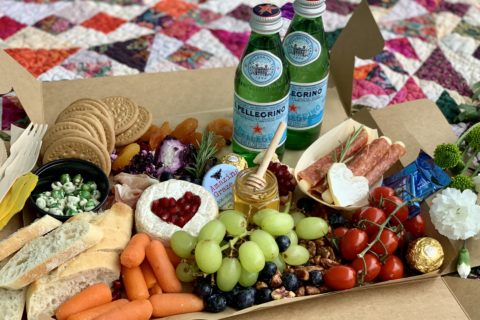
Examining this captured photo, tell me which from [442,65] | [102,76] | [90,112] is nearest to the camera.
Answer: [90,112]

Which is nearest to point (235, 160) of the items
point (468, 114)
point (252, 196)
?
point (252, 196)

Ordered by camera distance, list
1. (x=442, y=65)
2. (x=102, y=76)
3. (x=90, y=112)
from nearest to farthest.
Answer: (x=90, y=112), (x=102, y=76), (x=442, y=65)

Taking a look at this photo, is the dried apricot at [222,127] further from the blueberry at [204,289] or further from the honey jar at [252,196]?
the blueberry at [204,289]

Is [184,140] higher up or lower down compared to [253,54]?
lower down

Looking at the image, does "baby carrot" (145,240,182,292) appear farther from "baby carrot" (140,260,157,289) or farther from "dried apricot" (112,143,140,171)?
"dried apricot" (112,143,140,171)

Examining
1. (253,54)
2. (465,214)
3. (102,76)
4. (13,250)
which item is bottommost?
(102,76)

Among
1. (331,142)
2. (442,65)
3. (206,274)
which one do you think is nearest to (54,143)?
(206,274)

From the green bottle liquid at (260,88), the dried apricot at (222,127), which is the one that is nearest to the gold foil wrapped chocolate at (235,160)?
the green bottle liquid at (260,88)

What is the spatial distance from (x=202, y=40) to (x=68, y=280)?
1096mm

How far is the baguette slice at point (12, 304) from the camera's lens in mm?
1083

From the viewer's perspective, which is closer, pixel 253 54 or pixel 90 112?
pixel 253 54

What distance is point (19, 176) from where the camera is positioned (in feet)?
4.15

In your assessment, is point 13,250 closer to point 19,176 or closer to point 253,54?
point 19,176

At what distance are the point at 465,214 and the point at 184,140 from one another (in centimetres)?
67
